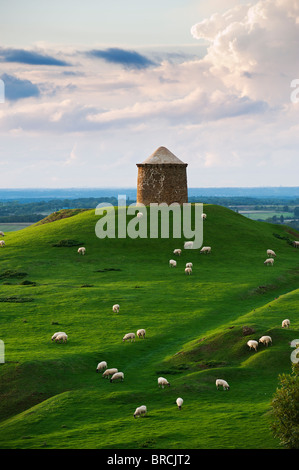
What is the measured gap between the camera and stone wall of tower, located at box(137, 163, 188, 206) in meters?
105

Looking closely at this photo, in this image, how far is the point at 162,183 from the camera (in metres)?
105

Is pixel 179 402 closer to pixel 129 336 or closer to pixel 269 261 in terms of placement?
pixel 129 336

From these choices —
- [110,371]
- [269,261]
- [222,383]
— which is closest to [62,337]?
[110,371]

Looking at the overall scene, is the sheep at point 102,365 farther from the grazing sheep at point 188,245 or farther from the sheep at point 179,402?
the grazing sheep at point 188,245

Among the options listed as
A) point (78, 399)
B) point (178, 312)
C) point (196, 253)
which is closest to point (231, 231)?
point (196, 253)

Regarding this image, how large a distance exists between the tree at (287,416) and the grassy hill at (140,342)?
887 millimetres

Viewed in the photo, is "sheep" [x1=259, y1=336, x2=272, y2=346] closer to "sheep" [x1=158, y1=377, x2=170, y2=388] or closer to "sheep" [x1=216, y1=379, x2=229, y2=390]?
"sheep" [x1=216, y1=379, x2=229, y2=390]

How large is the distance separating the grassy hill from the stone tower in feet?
55.8

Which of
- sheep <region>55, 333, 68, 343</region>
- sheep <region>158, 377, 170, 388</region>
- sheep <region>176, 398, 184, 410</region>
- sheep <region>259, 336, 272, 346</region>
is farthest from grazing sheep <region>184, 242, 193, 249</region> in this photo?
sheep <region>176, 398, 184, 410</region>

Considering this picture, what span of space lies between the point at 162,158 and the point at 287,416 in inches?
3177

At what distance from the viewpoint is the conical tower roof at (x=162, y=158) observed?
346ft

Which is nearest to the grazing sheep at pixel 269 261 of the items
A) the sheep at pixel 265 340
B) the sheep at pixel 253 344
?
the sheep at pixel 265 340

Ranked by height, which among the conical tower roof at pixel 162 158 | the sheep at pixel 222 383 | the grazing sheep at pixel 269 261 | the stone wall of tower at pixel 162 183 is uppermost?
the conical tower roof at pixel 162 158

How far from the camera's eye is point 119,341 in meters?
49.1
